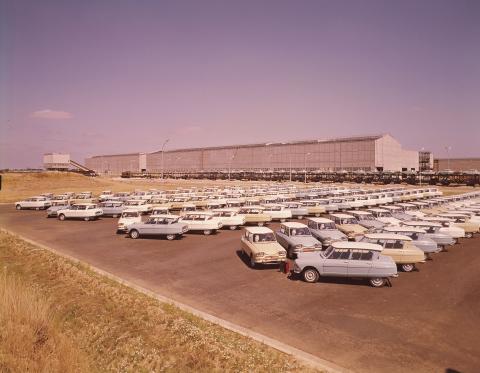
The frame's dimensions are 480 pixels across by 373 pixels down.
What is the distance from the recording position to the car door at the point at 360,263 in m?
14.8

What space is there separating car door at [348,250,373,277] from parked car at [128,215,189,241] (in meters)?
11.9

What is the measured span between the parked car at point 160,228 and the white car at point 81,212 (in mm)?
10134

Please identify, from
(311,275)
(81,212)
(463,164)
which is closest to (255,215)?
(311,275)

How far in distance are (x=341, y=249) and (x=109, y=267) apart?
1067 centimetres

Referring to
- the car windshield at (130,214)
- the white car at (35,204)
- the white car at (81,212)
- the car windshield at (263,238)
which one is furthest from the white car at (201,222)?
the white car at (35,204)

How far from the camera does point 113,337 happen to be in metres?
11.0

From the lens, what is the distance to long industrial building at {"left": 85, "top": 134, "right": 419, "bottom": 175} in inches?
4117

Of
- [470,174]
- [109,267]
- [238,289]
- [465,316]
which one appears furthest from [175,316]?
[470,174]

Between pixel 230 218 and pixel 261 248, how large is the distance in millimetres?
10210

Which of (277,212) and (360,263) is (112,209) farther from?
(360,263)

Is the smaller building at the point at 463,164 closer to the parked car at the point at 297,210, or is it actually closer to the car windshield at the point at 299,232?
the parked car at the point at 297,210

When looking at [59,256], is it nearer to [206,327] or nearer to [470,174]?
[206,327]

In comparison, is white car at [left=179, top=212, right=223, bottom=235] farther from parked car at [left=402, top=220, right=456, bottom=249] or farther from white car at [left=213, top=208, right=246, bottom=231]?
parked car at [left=402, top=220, right=456, bottom=249]

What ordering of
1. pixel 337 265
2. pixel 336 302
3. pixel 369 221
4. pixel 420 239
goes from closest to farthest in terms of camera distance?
pixel 336 302, pixel 337 265, pixel 420 239, pixel 369 221
